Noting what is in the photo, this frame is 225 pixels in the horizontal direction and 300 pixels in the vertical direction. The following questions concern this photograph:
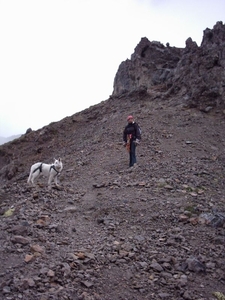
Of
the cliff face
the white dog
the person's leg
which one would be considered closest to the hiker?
the person's leg

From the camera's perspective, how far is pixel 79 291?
5215 millimetres

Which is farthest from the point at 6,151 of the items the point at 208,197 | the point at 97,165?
the point at 208,197

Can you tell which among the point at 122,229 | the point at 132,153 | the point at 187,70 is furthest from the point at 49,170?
the point at 187,70

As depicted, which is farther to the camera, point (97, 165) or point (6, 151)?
point (6, 151)

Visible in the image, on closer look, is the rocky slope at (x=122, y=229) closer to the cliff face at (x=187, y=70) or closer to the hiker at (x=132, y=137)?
the hiker at (x=132, y=137)

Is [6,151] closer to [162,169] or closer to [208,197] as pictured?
[162,169]

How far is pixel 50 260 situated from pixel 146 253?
213 centimetres

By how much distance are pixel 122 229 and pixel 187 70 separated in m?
22.2

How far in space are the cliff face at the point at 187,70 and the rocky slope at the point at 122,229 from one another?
28.5 ft

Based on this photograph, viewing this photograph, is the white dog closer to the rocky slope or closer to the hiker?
the rocky slope

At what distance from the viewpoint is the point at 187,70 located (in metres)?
27.1

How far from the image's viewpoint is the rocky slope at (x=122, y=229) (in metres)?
5.48

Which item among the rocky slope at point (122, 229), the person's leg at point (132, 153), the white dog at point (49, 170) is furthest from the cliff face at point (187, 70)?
the white dog at point (49, 170)

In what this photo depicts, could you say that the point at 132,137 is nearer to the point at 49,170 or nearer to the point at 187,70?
the point at 49,170
